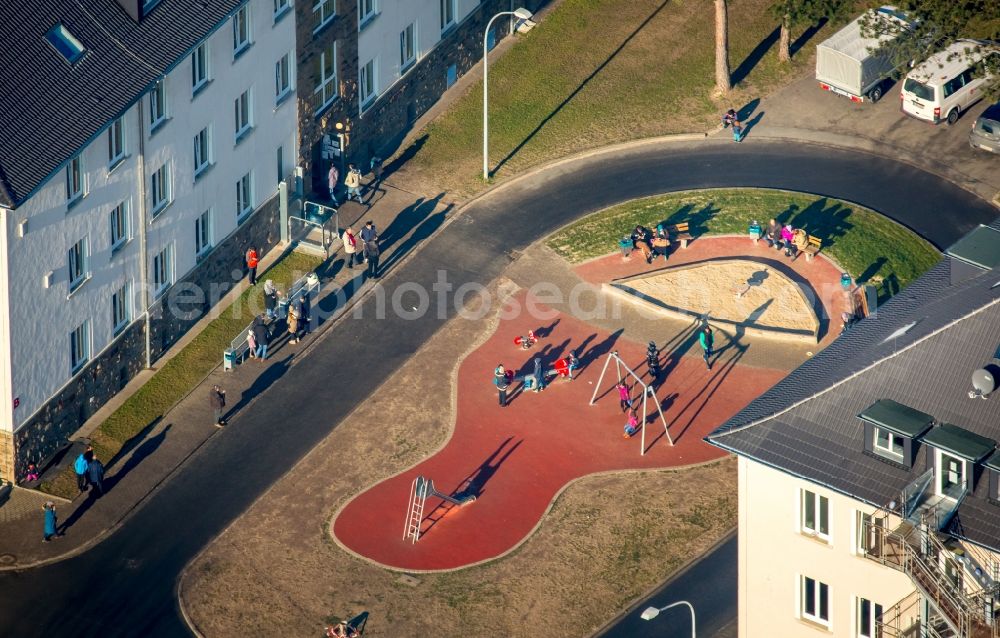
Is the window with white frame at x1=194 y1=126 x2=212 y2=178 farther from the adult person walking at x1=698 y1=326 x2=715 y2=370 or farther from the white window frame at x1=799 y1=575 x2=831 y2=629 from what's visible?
the white window frame at x1=799 y1=575 x2=831 y2=629

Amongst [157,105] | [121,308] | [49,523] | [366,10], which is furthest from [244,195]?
[49,523]

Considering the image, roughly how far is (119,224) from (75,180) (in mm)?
3855

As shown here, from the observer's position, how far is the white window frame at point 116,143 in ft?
255

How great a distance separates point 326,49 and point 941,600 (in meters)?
40.3

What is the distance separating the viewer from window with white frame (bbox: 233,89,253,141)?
281 ft

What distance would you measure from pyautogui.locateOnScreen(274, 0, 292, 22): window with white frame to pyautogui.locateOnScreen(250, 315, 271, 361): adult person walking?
12557 millimetres

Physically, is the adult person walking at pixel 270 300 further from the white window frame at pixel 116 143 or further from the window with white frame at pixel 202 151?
the white window frame at pixel 116 143

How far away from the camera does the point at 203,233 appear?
85.6 m

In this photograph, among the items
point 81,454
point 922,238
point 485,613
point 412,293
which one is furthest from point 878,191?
point 81,454

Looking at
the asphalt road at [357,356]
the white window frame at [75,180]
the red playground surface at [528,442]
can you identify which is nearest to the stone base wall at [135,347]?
the asphalt road at [357,356]

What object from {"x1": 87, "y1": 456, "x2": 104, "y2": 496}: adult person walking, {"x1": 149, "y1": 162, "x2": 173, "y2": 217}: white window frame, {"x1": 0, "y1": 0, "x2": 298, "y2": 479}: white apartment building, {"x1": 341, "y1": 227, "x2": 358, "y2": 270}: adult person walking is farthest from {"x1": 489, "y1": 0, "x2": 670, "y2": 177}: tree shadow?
{"x1": 87, "y1": 456, "x2": 104, "y2": 496}: adult person walking

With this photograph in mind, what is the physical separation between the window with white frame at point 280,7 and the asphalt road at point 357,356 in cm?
1207

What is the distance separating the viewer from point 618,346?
8656 cm

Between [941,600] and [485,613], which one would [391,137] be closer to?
[485,613]
